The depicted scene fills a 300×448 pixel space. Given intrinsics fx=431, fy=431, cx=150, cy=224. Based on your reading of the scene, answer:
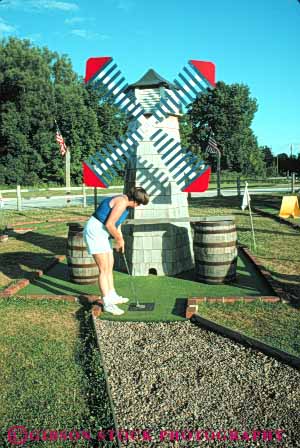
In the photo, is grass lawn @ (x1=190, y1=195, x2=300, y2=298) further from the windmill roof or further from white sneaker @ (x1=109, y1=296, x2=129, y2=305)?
the windmill roof

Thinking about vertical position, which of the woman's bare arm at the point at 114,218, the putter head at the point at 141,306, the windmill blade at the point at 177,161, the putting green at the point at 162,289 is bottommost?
the putter head at the point at 141,306

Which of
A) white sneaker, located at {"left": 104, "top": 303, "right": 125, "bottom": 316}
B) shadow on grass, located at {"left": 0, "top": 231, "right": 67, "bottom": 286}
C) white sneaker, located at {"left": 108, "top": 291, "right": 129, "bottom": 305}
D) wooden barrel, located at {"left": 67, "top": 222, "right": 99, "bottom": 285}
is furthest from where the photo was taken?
shadow on grass, located at {"left": 0, "top": 231, "right": 67, "bottom": 286}

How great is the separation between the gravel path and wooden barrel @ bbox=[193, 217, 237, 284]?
188 centimetres

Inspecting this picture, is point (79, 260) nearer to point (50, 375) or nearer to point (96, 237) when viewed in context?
point (96, 237)

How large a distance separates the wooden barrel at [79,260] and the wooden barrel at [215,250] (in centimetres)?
170

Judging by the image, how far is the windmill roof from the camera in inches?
298

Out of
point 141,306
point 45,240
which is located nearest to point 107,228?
point 141,306

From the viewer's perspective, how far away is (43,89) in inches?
1715

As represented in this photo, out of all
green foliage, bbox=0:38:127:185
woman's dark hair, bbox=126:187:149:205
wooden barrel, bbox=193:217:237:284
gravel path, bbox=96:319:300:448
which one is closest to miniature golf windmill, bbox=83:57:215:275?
wooden barrel, bbox=193:217:237:284

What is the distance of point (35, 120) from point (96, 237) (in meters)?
40.0

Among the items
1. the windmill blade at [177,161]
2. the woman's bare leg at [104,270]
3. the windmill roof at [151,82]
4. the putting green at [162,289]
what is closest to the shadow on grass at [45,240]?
the putting green at [162,289]

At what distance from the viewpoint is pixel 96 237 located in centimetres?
529

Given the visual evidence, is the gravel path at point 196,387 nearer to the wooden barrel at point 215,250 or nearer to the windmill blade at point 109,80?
the wooden barrel at point 215,250

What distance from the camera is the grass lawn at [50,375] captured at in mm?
3107
